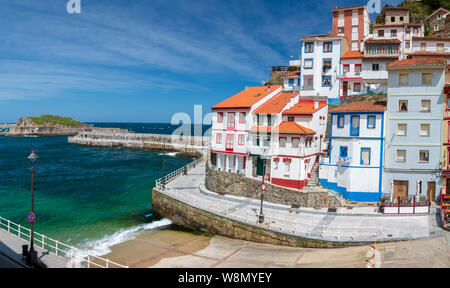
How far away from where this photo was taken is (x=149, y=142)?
102 m

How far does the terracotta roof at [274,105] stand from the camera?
3394 centimetres

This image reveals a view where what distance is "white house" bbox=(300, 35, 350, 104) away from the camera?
156ft

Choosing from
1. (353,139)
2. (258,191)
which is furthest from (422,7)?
(258,191)

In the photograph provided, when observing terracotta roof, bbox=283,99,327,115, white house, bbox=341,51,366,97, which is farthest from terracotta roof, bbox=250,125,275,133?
white house, bbox=341,51,366,97

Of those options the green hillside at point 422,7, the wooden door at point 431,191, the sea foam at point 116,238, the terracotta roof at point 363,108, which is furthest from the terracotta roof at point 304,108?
the green hillside at point 422,7

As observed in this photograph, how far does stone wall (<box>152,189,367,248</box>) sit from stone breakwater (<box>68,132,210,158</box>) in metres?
52.6

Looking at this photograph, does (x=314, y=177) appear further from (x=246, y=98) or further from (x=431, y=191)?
(x=246, y=98)

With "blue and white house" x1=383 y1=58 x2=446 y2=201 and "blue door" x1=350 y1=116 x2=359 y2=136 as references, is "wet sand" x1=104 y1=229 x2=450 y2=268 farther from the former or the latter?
"blue door" x1=350 y1=116 x2=359 y2=136

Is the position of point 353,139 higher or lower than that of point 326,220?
higher

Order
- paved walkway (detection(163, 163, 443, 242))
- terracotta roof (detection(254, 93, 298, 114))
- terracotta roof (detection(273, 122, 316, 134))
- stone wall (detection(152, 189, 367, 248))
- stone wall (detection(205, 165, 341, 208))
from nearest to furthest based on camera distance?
1. paved walkway (detection(163, 163, 443, 242))
2. stone wall (detection(152, 189, 367, 248))
3. stone wall (detection(205, 165, 341, 208))
4. terracotta roof (detection(273, 122, 316, 134))
5. terracotta roof (detection(254, 93, 298, 114))

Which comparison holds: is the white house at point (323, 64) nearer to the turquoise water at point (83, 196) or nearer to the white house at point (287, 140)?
the white house at point (287, 140)

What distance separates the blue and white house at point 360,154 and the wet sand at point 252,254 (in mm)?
9951

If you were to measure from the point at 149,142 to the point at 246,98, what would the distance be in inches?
2752

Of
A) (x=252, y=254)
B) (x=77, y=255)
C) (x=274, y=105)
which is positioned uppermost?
(x=274, y=105)
